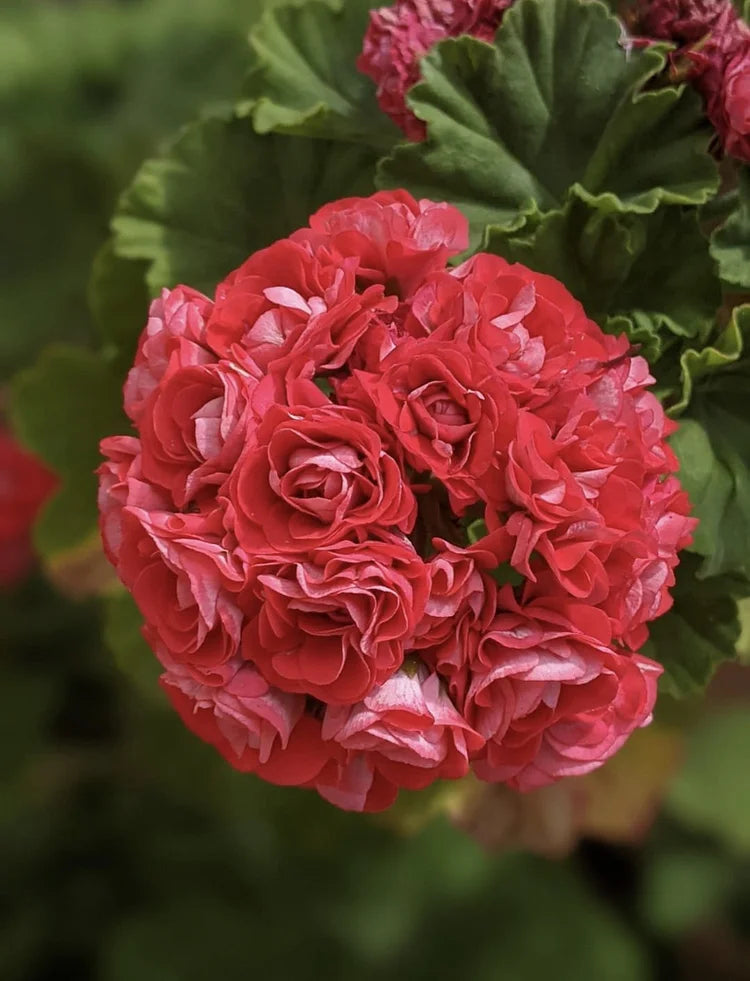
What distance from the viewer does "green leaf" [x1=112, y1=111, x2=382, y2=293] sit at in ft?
2.29

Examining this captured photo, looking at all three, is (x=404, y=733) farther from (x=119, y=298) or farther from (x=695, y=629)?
(x=119, y=298)

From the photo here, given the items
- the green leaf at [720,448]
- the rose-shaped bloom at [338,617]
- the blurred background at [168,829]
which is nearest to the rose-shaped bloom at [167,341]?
the rose-shaped bloom at [338,617]

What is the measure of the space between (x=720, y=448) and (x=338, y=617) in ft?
0.87

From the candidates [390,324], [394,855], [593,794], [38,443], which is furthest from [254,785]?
[390,324]

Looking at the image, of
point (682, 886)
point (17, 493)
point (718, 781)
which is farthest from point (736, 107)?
point (682, 886)

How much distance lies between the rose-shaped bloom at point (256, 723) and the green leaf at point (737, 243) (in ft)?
1.03

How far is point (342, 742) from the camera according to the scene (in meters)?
0.50

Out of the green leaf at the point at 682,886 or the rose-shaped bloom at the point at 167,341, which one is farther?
the green leaf at the point at 682,886

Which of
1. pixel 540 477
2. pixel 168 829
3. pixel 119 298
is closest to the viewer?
pixel 540 477

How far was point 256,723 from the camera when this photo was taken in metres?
0.50

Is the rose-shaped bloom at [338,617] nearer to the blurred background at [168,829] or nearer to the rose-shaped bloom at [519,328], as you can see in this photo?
the rose-shaped bloom at [519,328]

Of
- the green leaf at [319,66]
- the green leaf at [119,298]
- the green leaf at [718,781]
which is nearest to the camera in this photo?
the green leaf at [319,66]

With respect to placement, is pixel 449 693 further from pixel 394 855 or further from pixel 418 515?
pixel 394 855

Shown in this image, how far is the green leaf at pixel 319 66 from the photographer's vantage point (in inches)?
26.9
